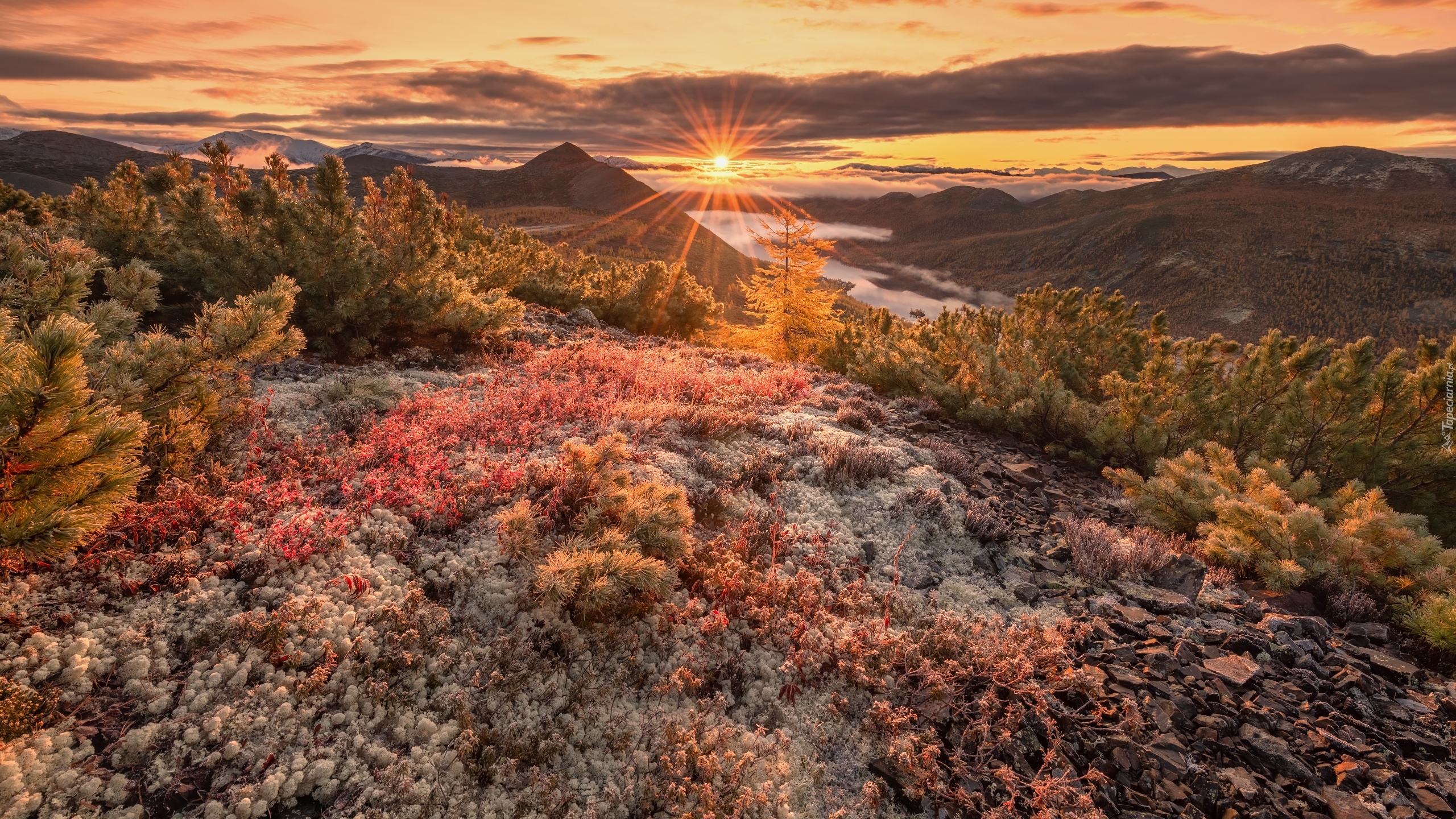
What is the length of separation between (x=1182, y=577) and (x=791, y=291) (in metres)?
22.4

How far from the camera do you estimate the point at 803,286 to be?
27.2 meters

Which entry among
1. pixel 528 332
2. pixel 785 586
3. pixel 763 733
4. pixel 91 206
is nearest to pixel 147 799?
pixel 763 733

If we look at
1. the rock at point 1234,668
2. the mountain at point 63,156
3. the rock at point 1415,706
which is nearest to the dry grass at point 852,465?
the rock at point 1234,668

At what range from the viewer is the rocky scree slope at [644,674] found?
3.33 metres

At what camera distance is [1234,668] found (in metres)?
4.68

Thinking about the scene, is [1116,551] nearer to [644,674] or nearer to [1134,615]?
[1134,615]

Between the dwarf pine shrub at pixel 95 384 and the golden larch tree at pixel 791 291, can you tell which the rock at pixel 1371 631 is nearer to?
the dwarf pine shrub at pixel 95 384

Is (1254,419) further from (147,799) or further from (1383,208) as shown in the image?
(1383,208)

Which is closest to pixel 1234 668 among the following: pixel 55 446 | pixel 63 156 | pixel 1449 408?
pixel 1449 408

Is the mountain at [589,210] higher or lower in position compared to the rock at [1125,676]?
higher

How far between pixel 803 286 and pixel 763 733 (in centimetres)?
2459

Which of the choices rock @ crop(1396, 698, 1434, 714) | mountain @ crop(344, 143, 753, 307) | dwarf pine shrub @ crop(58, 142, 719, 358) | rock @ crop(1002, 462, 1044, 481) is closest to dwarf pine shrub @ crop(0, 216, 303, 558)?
dwarf pine shrub @ crop(58, 142, 719, 358)

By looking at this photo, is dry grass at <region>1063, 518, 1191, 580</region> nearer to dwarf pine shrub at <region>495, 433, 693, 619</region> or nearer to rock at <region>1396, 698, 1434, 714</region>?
rock at <region>1396, 698, 1434, 714</region>

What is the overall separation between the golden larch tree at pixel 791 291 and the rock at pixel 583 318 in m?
9.69
